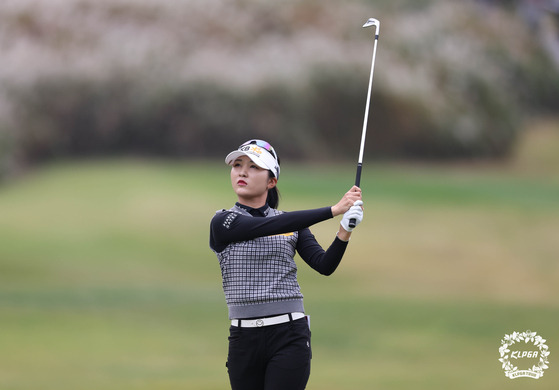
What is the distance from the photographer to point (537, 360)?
645cm

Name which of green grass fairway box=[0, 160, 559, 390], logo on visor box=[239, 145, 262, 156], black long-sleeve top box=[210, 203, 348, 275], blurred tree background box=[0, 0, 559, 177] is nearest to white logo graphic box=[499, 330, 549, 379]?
green grass fairway box=[0, 160, 559, 390]

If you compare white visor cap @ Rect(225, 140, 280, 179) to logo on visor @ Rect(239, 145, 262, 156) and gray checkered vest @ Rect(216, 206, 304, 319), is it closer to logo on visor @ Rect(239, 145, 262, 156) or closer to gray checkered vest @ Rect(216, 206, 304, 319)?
logo on visor @ Rect(239, 145, 262, 156)

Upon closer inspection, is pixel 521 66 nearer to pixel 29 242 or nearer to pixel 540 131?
pixel 540 131

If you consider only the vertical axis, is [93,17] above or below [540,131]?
above

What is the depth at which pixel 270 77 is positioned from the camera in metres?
9.78

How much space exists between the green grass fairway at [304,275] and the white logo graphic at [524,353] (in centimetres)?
10

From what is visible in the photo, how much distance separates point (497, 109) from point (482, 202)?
116 centimetres

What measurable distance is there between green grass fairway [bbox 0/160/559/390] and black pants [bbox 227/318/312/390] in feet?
11.1

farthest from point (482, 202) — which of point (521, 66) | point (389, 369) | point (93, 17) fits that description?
point (93, 17)

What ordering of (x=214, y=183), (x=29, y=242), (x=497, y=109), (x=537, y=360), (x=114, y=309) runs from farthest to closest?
(x=497, y=109) < (x=214, y=183) < (x=29, y=242) < (x=114, y=309) < (x=537, y=360)

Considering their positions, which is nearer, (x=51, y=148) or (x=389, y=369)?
(x=389, y=369)

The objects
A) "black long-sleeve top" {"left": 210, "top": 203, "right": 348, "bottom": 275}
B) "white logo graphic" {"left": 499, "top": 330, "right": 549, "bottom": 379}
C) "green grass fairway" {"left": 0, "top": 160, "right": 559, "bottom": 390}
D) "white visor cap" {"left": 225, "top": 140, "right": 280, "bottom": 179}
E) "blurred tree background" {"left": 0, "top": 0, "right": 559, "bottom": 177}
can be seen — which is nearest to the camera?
"black long-sleeve top" {"left": 210, "top": 203, "right": 348, "bottom": 275}

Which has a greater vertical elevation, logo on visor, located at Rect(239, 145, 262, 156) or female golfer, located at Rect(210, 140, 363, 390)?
logo on visor, located at Rect(239, 145, 262, 156)

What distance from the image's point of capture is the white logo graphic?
20.1ft
